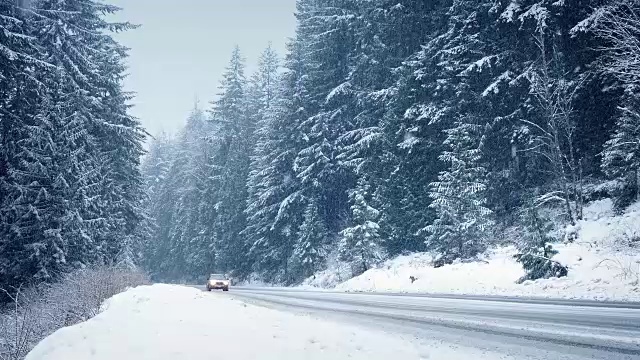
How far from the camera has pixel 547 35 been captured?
2067 cm

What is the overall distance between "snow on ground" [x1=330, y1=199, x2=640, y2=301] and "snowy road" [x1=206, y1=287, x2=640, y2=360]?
2.48 m

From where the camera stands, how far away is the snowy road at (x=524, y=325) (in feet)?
19.0

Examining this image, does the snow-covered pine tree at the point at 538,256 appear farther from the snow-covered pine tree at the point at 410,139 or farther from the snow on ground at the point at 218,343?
the snow on ground at the point at 218,343

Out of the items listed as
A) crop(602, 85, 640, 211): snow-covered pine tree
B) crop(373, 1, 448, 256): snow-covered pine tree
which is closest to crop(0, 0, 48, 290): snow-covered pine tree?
crop(373, 1, 448, 256): snow-covered pine tree

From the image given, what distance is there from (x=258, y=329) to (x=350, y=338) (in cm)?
148

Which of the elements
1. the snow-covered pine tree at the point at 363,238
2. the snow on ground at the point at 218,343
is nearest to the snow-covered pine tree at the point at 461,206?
the snow-covered pine tree at the point at 363,238

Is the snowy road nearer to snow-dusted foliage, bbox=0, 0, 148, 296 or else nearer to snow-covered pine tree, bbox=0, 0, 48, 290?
snow-dusted foliage, bbox=0, 0, 148, 296

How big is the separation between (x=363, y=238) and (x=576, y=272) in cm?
1375

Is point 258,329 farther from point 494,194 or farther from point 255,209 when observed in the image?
point 255,209

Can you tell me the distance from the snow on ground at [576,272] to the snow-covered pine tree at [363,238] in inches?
130

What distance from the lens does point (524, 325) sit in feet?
25.8

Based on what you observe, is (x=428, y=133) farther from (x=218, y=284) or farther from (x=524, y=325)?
(x=524, y=325)

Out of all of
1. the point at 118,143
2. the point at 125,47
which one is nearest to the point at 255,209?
the point at 118,143

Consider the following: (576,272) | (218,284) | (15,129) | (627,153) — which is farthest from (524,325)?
(218,284)
